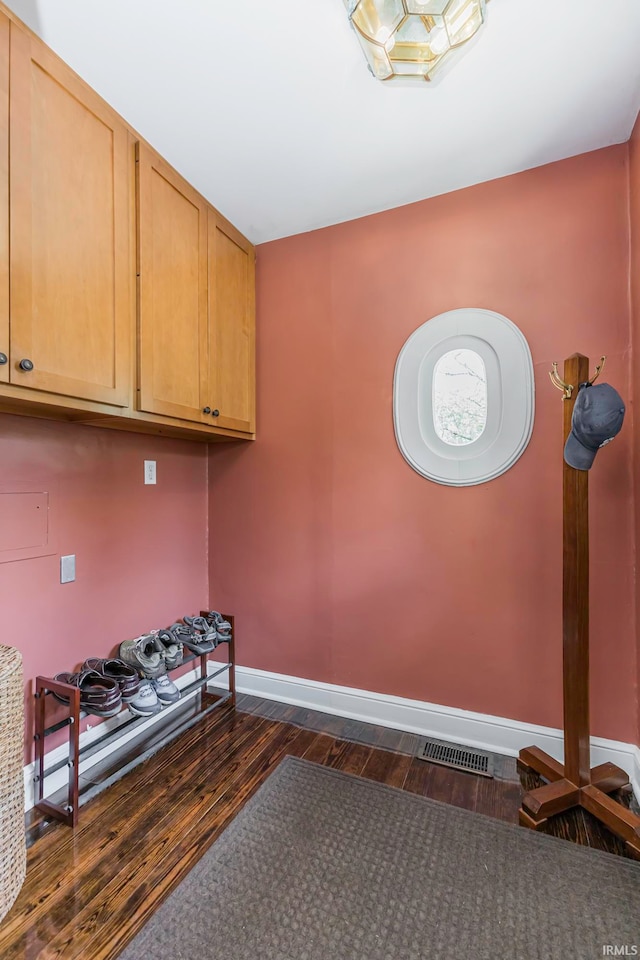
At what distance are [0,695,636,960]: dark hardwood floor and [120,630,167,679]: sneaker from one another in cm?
36

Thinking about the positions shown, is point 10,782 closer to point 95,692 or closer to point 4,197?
point 95,692

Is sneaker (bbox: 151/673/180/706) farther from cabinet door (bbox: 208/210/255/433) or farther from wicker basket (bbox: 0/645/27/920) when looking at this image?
cabinet door (bbox: 208/210/255/433)

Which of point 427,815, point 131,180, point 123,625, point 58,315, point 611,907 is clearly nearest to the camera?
point 611,907

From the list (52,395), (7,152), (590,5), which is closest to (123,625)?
(52,395)

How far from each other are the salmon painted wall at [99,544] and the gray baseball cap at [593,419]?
188 cm

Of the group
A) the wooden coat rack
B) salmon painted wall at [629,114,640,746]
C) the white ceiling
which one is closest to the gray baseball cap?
the wooden coat rack

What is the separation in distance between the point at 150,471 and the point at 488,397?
1.66 meters

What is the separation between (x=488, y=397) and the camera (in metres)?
1.97

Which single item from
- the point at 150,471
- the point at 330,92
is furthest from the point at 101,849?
the point at 330,92

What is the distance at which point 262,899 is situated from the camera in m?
1.23

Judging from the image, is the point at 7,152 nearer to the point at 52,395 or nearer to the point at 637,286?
the point at 52,395

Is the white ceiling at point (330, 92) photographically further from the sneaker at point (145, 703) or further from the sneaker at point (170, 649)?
the sneaker at point (145, 703)

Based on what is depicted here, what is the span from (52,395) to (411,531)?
1547 mm

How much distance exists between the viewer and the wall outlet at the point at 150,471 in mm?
2201
